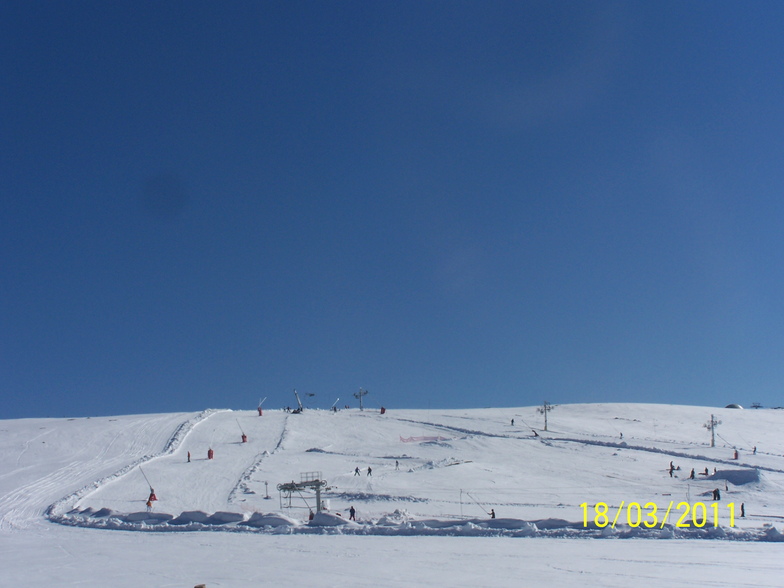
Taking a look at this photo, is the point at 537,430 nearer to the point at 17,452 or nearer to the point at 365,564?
the point at 17,452

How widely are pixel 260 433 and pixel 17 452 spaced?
623 inches

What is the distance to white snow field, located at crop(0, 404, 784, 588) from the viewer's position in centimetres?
1441

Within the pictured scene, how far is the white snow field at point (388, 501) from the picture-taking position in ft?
47.3

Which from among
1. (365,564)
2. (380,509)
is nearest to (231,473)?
(380,509)

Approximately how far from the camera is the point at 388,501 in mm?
28328

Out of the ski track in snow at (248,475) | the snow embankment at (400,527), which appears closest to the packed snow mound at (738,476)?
the snow embankment at (400,527)

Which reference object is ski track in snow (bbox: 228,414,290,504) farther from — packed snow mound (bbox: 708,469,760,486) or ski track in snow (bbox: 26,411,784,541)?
packed snow mound (bbox: 708,469,760,486)

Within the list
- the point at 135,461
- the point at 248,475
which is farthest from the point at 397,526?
the point at 135,461
